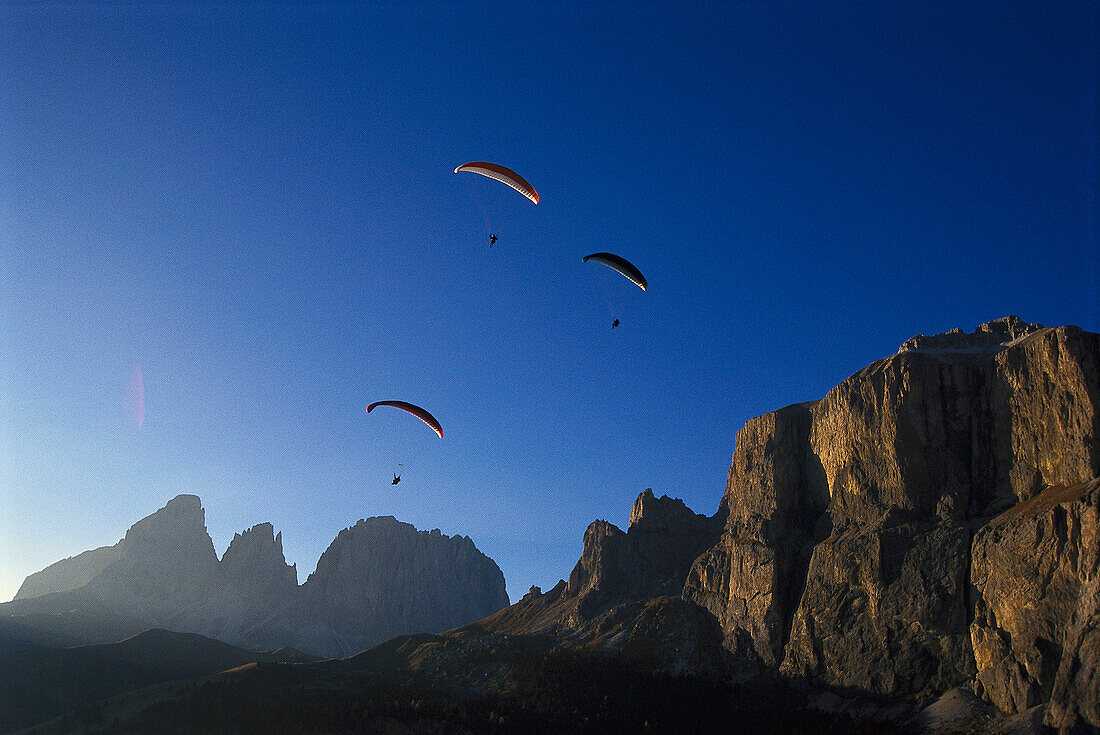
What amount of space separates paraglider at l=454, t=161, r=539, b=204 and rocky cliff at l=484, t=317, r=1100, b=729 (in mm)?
63021

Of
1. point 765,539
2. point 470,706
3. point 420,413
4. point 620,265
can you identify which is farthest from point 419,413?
point 765,539

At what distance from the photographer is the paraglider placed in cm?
6400

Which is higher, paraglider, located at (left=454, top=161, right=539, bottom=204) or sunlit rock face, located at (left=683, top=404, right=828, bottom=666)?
paraglider, located at (left=454, top=161, right=539, bottom=204)

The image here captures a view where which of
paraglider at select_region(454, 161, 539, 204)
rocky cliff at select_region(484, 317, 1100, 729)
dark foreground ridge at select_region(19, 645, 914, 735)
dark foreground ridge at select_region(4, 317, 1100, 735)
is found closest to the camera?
paraglider at select_region(454, 161, 539, 204)

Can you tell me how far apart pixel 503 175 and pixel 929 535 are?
7517cm

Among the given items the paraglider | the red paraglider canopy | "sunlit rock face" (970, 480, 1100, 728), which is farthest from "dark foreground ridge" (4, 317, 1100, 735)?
the paraglider

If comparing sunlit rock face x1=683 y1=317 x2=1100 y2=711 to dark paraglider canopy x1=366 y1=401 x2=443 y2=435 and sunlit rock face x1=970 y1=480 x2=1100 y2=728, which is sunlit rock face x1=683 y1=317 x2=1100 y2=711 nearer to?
sunlit rock face x1=970 y1=480 x2=1100 y2=728

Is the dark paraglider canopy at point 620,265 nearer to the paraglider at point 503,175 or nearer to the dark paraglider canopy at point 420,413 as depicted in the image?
the paraglider at point 503,175

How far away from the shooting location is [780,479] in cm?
12988

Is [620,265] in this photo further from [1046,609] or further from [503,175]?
[1046,609]

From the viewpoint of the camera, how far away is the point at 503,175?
211ft

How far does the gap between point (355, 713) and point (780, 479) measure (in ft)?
260

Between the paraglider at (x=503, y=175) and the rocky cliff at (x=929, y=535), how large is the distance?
63021 millimetres

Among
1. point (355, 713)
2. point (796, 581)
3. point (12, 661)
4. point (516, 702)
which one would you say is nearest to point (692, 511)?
point (796, 581)
